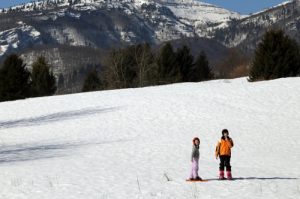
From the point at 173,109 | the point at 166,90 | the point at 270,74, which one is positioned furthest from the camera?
the point at 270,74

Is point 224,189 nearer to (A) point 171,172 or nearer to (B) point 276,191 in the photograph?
(B) point 276,191

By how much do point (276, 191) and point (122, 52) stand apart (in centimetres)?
6793

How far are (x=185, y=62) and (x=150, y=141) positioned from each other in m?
51.2

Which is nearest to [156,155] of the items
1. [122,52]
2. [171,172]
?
[171,172]

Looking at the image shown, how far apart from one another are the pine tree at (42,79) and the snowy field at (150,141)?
99.0 ft

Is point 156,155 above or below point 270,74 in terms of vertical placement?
below

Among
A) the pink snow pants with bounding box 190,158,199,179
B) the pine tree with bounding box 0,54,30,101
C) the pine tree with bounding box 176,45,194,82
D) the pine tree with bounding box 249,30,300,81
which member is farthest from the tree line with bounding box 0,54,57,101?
the pink snow pants with bounding box 190,158,199,179

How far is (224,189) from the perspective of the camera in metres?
17.1

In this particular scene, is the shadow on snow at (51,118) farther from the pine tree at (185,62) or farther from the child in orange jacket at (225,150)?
the pine tree at (185,62)

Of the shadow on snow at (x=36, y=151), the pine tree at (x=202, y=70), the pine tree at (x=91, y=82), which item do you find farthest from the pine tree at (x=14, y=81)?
the shadow on snow at (x=36, y=151)

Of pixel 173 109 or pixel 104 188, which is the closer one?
pixel 104 188

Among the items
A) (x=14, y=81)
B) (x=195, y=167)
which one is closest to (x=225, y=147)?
(x=195, y=167)

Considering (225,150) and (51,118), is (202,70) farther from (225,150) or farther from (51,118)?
(225,150)

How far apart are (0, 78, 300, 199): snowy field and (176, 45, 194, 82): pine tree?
29.0 m
